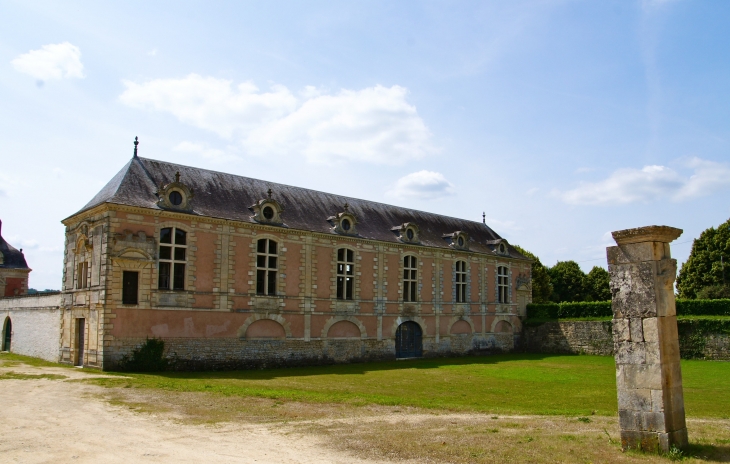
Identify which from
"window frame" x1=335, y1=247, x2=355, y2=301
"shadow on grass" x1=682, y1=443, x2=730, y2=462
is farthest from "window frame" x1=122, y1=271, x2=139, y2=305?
"shadow on grass" x1=682, y1=443, x2=730, y2=462

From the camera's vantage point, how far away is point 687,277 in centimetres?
4172

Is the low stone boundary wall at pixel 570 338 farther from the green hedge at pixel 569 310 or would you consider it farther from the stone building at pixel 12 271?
the stone building at pixel 12 271

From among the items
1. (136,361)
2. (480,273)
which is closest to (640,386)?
(136,361)

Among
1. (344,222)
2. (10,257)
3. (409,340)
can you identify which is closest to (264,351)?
(344,222)

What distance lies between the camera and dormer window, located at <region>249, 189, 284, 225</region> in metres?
23.4

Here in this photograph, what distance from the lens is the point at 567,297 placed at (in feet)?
166

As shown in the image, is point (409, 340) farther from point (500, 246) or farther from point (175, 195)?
point (175, 195)

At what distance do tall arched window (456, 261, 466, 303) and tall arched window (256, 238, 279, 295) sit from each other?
11.5 meters

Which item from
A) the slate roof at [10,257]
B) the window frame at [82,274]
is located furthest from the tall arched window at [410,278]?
the slate roof at [10,257]

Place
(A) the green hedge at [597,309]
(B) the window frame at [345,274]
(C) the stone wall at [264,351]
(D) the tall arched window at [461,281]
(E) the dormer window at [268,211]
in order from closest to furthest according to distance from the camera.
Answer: (C) the stone wall at [264,351] < (E) the dormer window at [268,211] < (B) the window frame at [345,274] < (A) the green hedge at [597,309] < (D) the tall arched window at [461,281]

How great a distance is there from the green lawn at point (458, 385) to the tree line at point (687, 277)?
54.2 ft

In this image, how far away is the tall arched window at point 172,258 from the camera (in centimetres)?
2083

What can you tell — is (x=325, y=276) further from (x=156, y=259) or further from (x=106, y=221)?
(x=106, y=221)

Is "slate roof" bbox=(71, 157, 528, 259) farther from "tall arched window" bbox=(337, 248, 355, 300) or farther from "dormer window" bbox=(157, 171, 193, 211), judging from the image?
"tall arched window" bbox=(337, 248, 355, 300)
